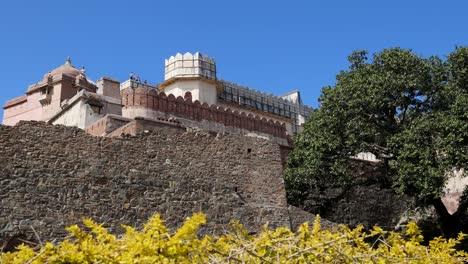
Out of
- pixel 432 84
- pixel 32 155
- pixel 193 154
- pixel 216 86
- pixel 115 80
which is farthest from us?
pixel 216 86

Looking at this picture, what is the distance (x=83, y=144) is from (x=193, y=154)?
2560 mm

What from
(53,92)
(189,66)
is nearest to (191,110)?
(53,92)

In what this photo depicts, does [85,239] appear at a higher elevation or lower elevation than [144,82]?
lower

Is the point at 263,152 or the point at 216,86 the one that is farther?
the point at 216,86

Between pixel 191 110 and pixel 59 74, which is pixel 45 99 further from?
pixel 191 110

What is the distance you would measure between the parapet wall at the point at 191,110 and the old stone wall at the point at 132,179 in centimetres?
804

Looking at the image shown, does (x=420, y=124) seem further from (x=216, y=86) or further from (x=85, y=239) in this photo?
(x=216, y=86)

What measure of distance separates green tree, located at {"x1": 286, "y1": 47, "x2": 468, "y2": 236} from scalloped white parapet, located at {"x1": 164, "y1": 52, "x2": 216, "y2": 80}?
1425 centimetres

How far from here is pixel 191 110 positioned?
22.6 m

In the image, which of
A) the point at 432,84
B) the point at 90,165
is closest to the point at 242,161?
the point at 90,165

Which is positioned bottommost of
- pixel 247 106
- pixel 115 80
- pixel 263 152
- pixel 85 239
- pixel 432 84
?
pixel 85 239

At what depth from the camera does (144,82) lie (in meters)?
32.6

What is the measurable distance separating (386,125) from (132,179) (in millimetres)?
8025

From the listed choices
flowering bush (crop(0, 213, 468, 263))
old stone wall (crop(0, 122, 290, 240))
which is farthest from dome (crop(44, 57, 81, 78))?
flowering bush (crop(0, 213, 468, 263))
